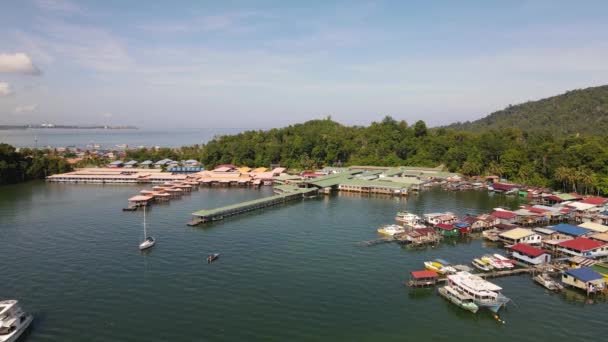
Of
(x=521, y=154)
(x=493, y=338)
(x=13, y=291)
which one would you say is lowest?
(x=493, y=338)

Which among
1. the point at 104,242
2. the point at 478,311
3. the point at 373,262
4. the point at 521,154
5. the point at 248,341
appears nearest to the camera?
the point at 248,341

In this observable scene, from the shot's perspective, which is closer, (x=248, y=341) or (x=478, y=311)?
(x=248, y=341)

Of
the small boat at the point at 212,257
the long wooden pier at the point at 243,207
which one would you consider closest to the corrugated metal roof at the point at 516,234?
the small boat at the point at 212,257

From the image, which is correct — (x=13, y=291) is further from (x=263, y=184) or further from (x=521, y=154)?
(x=521, y=154)

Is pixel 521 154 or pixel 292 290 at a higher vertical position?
pixel 521 154

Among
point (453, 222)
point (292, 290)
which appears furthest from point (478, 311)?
point (453, 222)

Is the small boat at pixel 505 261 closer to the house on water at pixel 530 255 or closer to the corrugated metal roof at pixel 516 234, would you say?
the house on water at pixel 530 255

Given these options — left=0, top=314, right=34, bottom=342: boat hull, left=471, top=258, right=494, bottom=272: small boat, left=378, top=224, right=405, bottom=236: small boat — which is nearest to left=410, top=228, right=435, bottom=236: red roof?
left=378, top=224, right=405, bottom=236: small boat

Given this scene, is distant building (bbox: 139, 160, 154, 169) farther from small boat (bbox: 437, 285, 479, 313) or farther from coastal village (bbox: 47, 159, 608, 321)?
small boat (bbox: 437, 285, 479, 313)
